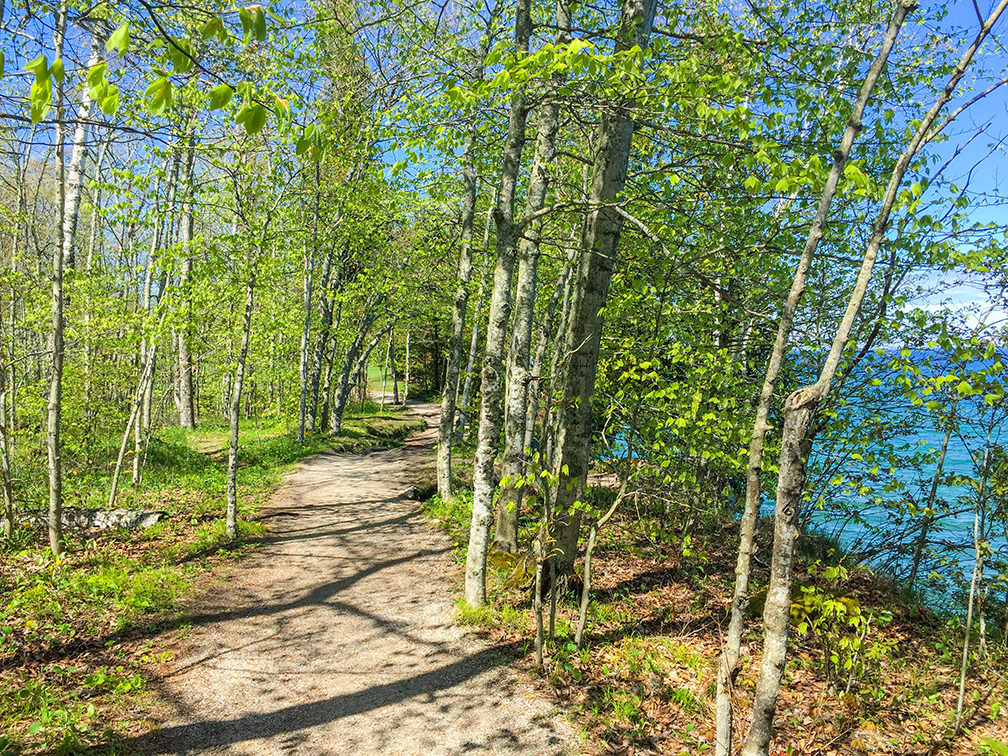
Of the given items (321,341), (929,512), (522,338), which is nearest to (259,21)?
(522,338)

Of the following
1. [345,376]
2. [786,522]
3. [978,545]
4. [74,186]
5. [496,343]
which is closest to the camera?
[786,522]

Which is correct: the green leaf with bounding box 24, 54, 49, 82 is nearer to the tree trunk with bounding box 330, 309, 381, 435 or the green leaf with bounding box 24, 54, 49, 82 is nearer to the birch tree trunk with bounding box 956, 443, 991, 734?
the birch tree trunk with bounding box 956, 443, 991, 734

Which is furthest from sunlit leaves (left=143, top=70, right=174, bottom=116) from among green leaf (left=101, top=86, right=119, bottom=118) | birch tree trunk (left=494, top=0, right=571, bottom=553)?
birch tree trunk (left=494, top=0, right=571, bottom=553)

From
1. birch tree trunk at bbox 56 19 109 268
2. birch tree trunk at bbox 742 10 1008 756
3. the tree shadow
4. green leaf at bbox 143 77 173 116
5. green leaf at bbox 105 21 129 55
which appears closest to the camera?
green leaf at bbox 105 21 129 55

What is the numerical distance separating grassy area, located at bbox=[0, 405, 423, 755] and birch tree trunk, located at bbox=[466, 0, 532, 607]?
12.0 ft

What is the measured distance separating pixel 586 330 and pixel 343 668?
190 inches

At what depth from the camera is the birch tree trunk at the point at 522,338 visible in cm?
719

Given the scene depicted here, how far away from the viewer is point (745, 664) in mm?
6148

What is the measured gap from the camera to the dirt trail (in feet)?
16.5

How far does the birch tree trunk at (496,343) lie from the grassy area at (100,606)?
366cm

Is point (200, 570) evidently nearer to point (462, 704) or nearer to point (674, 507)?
point (462, 704)

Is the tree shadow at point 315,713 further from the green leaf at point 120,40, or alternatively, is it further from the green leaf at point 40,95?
the green leaf at point 120,40

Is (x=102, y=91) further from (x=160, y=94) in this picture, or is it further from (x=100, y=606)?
(x=100, y=606)

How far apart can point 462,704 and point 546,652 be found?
1.17m
